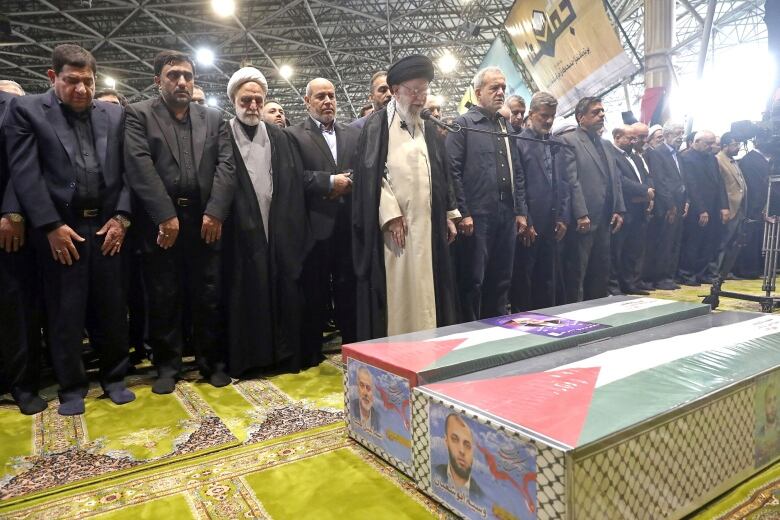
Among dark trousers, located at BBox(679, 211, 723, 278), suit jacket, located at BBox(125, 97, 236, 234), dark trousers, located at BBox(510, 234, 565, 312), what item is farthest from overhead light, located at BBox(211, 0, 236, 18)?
dark trousers, located at BBox(679, 211, 723, 278)

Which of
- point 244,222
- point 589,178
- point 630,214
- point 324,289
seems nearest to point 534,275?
point 589,178

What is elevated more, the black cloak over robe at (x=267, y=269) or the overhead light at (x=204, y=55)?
the overhead light at (x=204, y=55)

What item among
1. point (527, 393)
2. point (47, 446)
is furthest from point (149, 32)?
point (527, 393)

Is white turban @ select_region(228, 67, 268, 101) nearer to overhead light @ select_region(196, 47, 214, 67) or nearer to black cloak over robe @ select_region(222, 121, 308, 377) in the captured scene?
black cloak over robe @ select_region(222, 121, 308, 377)

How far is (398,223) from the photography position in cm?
264

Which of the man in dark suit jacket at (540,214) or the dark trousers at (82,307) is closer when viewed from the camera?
the dark trousers at (82,307)

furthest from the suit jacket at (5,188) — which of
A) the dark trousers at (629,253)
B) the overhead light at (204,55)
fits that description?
the overhead light at (204,55)

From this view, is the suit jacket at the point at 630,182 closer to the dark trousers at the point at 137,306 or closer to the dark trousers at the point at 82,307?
the dark trousers at the point at 137,306

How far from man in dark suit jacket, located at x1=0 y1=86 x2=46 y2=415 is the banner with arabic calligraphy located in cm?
493

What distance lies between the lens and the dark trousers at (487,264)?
318 centimetres

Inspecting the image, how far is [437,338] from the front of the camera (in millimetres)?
1904

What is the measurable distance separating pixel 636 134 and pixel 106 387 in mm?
4693

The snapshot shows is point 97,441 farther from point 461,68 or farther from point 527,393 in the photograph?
point 461,68

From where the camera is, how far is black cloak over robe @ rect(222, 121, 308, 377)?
2.69 meters
